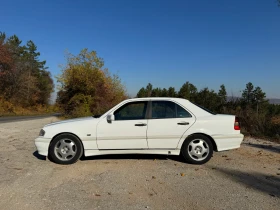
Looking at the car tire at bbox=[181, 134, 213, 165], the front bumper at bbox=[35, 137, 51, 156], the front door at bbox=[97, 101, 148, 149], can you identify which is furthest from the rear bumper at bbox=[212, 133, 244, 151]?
the front bumper at bbox=[35, 137, 51, 156]

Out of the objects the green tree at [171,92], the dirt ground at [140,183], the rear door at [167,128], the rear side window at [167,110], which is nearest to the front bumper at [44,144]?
the dirt ground at [140,183]

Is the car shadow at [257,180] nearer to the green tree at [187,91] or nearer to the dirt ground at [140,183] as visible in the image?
the dirt ground at [140,183]

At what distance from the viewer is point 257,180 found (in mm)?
4859

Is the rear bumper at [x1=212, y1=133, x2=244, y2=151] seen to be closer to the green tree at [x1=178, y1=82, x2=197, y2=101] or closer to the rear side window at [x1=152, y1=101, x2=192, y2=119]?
the rear side window at [x1=152, y1=101, x2=192, y2=119]

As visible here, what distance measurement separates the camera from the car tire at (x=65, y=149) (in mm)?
5941

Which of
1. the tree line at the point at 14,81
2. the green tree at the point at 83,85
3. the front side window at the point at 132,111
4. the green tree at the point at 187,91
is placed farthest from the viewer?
the green tree at the point at 187,91

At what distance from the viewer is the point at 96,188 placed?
4.46m

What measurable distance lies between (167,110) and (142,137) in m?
0.88

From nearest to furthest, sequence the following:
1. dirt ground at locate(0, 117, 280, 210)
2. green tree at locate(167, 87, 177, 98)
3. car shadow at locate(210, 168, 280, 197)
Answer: dirt ground at locate(0, 117, 280, 210), car shadow at locate(210, 168, 280, 197), green tree at locate(167, 87, 177, 98)

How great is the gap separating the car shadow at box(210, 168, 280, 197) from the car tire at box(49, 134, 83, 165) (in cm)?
314

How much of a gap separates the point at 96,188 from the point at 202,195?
1776mm

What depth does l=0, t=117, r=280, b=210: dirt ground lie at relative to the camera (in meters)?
3.84

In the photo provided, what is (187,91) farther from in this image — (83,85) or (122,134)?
(122,134)

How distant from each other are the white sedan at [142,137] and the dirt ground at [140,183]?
1.05ft
